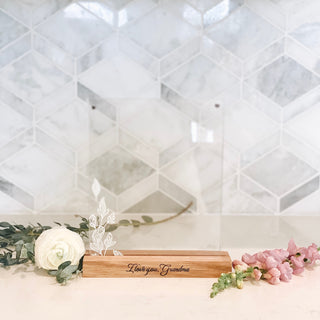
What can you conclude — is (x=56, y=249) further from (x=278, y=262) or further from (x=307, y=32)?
(x=307, y=32)

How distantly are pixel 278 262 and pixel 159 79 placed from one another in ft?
1.95

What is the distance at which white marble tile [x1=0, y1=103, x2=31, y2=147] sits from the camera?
119 centimetres

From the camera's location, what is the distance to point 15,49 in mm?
1171

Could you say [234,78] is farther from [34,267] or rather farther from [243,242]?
[34,267]

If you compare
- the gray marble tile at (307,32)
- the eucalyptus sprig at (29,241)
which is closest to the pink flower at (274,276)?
the eucalyptus sprig at (29,241)

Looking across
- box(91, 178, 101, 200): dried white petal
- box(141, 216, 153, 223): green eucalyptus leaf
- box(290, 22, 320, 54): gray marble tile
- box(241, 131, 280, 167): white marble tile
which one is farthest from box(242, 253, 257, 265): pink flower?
box(290, 22, 320, 54): gray marble tile

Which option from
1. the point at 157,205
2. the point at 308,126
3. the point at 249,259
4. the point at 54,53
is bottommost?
the point at 249,259

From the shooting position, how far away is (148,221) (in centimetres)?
96

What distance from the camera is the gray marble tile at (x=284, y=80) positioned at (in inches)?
47.0

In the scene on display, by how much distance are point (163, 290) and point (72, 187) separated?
1.76 ft

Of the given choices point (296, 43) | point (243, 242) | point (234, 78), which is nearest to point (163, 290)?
point (243, 242)

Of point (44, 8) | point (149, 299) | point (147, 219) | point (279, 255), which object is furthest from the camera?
point (44, 8)

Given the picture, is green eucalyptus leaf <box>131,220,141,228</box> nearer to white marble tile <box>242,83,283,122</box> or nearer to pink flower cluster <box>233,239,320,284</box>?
pink flower cluster <box>233,239,320,284</box>

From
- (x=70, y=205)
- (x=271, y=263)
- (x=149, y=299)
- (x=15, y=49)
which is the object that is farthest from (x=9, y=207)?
(x=271, y=263)
